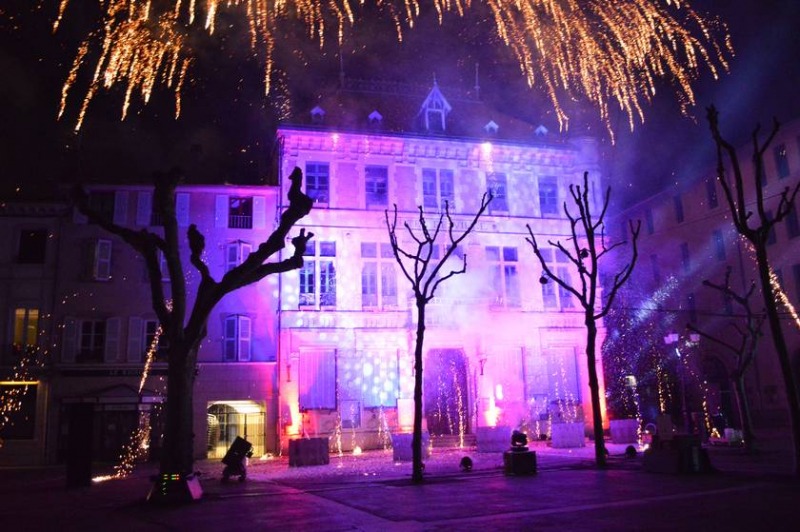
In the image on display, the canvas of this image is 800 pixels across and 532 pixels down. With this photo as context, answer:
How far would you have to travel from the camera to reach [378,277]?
26609 mm

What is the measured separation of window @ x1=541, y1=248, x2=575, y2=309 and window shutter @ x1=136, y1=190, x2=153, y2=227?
60.5 feet

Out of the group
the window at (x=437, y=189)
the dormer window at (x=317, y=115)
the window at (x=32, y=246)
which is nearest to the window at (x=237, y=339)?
the window at (x=32, y=246)

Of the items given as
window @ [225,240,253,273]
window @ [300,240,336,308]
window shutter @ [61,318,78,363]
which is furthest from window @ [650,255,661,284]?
window shutter @ [61,318,78,363]

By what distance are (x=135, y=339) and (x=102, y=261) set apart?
11.9 feet

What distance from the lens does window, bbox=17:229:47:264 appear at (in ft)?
82.7

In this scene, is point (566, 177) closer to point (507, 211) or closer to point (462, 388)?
point (507, 211)

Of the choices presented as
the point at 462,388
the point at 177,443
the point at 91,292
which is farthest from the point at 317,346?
the point at 177,443

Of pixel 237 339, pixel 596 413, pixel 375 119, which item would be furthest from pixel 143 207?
pixel 596 413

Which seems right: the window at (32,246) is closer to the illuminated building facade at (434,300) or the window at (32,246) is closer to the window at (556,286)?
the illuminated building facade at (434,300)

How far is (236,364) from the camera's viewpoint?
25125mm

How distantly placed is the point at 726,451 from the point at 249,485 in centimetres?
1417

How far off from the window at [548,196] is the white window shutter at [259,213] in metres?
13.5

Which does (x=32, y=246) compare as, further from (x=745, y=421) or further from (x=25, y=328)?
(x=745, y=421)

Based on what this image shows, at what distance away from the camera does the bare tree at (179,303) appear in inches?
441
